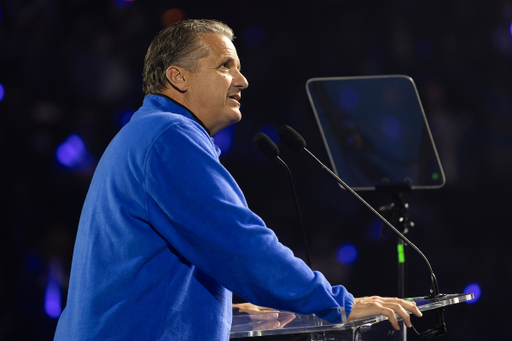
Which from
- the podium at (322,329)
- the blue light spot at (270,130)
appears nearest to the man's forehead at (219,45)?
the podium at (322,329)

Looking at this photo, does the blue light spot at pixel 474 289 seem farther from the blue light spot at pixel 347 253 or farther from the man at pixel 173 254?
the man at pixel 173 254

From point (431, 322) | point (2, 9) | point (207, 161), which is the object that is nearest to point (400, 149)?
point (431, 322)

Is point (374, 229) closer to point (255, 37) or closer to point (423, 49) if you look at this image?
point (423, 49)

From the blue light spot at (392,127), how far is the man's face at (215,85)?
1.02 m

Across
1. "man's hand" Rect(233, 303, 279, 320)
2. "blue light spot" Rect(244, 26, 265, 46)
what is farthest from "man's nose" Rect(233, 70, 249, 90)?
"blue light spot" Rect(244, 26, 265, 46)

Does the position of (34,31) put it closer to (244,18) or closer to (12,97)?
(12,97)

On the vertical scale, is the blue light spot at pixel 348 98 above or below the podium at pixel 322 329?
above

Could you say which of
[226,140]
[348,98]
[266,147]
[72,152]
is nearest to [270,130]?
[226,140]

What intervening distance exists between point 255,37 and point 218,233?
7.55 ft

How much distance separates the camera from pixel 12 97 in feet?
9.84

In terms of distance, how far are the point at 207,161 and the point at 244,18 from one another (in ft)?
7.42

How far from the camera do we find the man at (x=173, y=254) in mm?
951

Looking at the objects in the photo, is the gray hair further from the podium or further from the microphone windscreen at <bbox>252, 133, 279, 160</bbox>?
the podium

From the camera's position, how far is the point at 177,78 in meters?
1.33
